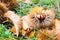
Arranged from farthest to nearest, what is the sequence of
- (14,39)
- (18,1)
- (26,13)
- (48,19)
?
1. (18,1)
2. (26,13)
3. (48,19)
4. (14,39)

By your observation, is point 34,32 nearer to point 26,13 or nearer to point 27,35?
point 27,35

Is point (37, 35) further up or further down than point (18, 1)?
further down

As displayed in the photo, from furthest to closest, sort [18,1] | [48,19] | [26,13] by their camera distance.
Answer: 1. [18,1]
2. [26,13]
3. [48,19]

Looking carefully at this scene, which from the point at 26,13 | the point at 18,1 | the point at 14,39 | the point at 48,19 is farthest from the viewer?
the point at 18,1

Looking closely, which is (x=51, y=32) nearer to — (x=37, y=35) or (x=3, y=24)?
(x=37, y=35)

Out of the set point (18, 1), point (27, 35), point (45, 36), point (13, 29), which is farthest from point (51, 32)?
point (18, 1)

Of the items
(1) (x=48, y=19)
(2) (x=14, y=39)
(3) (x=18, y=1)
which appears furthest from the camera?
(3) (x=18, y=1)

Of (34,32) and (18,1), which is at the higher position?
(18,1)

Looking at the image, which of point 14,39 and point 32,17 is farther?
point 32,17

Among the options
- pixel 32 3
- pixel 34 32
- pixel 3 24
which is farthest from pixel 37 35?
pixel 32 3
